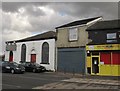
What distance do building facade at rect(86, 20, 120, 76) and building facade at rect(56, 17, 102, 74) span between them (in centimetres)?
87

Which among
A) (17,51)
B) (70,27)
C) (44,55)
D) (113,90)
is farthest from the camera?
(17,51)

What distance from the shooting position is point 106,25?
102 feet

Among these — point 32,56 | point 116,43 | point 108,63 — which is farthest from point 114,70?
point 32,56

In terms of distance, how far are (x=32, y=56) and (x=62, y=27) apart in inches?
294

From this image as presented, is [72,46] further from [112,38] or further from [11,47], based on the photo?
[11,47]

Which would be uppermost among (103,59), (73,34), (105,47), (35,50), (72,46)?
(73,34)

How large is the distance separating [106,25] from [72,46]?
Answer: 5.35m

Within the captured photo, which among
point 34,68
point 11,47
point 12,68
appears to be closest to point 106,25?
point 34,68

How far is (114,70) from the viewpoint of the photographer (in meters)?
28.5

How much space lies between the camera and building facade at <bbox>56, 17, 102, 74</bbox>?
31188 mm

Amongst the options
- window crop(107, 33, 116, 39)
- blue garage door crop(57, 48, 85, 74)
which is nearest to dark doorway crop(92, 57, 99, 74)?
blue garage door crop(57, 48, 85, 74)

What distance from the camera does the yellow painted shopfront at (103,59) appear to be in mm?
28484

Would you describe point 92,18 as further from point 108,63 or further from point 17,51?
point 17,51

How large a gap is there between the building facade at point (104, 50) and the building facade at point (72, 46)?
0.87 metres
